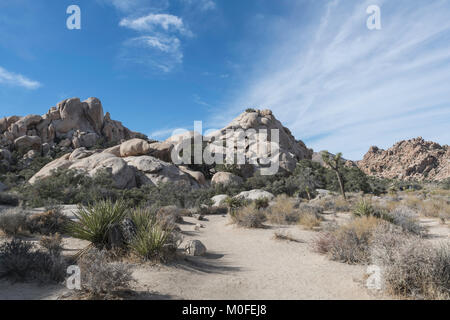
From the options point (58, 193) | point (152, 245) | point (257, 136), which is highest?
point (257, 136)

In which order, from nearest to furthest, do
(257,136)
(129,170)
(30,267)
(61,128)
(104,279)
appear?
(104,279) → (30,267) → (129,170) → (257,136) → (61,128)

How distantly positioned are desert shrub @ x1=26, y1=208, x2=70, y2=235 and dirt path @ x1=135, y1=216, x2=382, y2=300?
5.05 meters

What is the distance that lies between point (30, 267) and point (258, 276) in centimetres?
465

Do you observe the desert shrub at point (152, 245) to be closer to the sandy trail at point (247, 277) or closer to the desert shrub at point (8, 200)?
the sandy trail at point (247, 277)

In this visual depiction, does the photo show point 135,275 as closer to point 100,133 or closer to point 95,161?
point 95,161

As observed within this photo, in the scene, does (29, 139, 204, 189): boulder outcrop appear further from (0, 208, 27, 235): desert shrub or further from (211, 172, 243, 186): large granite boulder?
(0, 208, 27, 235): desert shrub

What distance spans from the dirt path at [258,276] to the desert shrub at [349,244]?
0.32 m

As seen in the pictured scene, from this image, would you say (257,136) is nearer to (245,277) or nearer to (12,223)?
(12,223)

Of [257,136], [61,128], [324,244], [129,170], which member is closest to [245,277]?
[324,244]

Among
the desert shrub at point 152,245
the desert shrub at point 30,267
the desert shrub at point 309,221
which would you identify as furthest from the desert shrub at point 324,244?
the desert shrub at point 30,267

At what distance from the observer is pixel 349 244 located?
6832mm

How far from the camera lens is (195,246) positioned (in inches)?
296

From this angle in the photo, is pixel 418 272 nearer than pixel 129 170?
Yes

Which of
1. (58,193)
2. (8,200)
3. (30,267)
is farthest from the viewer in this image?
(58,193)
